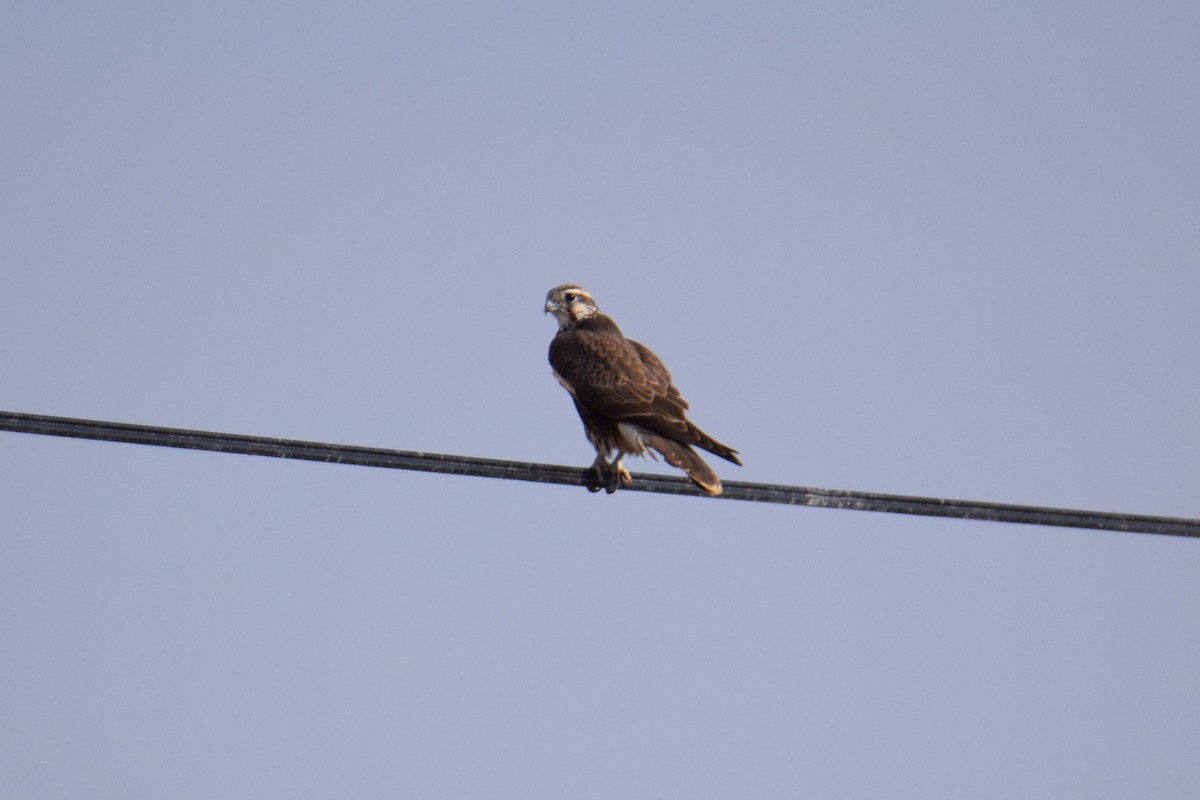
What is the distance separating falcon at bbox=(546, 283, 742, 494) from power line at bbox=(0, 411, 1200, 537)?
1.11m

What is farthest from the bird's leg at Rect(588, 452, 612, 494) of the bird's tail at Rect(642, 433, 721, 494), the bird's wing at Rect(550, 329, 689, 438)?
the bird's wing at Rect(550, 329, 689, 438)

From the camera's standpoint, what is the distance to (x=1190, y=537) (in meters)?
7.89

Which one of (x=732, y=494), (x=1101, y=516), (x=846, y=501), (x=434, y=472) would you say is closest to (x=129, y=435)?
(x=434, y=472)

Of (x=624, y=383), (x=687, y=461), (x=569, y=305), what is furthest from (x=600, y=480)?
(x=569, y=305)

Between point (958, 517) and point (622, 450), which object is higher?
point (622, 450)

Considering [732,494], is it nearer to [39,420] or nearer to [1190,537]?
[1190,537]

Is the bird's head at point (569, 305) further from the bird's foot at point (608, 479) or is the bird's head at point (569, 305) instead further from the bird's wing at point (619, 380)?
the bird's foot at point (608, 479)

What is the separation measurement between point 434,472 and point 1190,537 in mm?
4153

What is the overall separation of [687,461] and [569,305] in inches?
141

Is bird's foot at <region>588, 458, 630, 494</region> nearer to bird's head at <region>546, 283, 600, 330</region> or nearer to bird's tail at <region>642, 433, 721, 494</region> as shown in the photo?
bird's tail at <region>642, 433, 721, 494</region>

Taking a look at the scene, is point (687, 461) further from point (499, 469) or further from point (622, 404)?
point (499, 469)

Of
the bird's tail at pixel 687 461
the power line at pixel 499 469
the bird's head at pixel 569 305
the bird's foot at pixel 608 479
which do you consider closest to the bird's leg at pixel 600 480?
the bird's foot at pixel 608 479

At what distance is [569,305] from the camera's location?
41.6 feet

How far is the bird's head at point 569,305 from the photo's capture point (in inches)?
498
